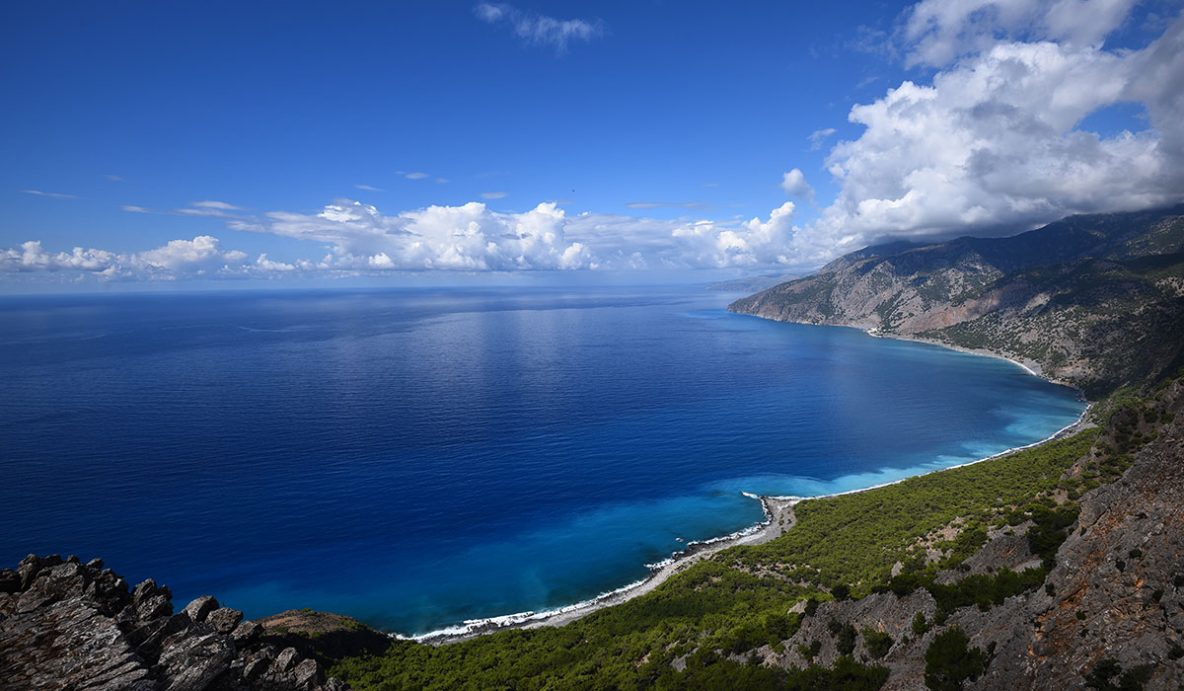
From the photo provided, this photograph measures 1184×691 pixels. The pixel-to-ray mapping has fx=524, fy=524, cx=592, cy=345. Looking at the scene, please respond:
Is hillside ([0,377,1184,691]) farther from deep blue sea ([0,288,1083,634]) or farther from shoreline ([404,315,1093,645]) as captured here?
deep blue sea ([0,288,1083,634])

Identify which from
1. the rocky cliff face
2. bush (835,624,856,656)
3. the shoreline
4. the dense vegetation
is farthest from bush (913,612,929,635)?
the shoreline

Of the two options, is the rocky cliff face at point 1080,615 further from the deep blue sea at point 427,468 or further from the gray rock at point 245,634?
the deep blue sea at point 427,468

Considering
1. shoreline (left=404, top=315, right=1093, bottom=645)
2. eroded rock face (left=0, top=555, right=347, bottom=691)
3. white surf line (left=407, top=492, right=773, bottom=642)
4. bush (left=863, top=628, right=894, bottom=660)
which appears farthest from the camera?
shoreline (left=404, top=315, right=1093, bottom=645)

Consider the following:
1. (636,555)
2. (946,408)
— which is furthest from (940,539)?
(946,408)

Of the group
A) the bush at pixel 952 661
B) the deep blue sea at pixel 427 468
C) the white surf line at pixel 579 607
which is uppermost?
the bush at pixel 952 661

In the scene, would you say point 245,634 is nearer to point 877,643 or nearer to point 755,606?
point 877,643

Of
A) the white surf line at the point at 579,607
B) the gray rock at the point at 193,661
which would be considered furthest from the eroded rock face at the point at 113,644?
the white surf line at the point at 579,607
